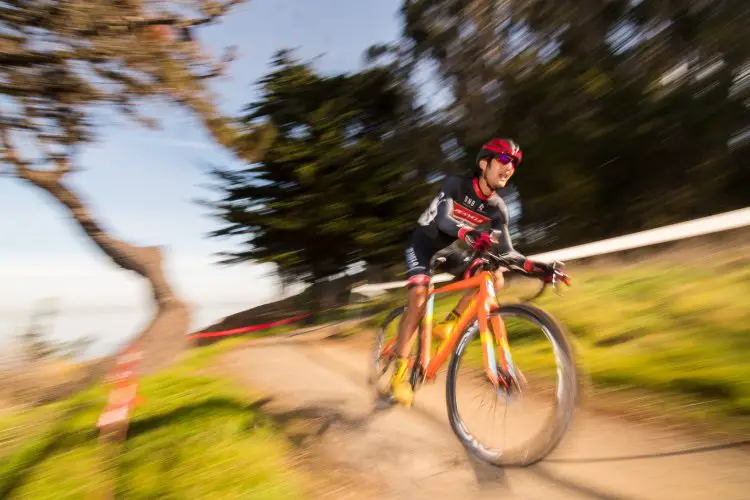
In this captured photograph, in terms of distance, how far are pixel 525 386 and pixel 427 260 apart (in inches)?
50.0

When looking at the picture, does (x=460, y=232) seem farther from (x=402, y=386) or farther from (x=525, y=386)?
(x=402, y=386)

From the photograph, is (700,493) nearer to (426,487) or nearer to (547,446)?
(547,446)

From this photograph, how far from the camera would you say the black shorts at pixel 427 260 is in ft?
12.9

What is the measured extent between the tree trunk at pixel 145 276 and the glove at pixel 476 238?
4970mm

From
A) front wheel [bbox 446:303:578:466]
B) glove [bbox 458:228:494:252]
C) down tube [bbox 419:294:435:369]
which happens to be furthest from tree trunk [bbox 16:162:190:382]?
glove [bbox 458:228:494:252]

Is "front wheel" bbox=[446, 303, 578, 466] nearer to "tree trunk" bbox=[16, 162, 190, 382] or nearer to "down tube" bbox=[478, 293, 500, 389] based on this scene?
"down tube" bbox=[478, 293, 500, 389]

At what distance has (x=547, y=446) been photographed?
273cm

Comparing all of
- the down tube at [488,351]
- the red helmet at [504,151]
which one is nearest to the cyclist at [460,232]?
the red helmet at [504,151]

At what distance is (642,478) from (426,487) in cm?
120

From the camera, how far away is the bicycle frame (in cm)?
312

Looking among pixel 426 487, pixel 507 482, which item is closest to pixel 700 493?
pixel 507 482

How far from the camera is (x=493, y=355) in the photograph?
10.4ft

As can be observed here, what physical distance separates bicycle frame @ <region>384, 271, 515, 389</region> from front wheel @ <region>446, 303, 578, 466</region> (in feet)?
0.17

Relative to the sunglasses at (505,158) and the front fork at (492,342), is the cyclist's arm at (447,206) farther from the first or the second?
the front fork at (492,342)
